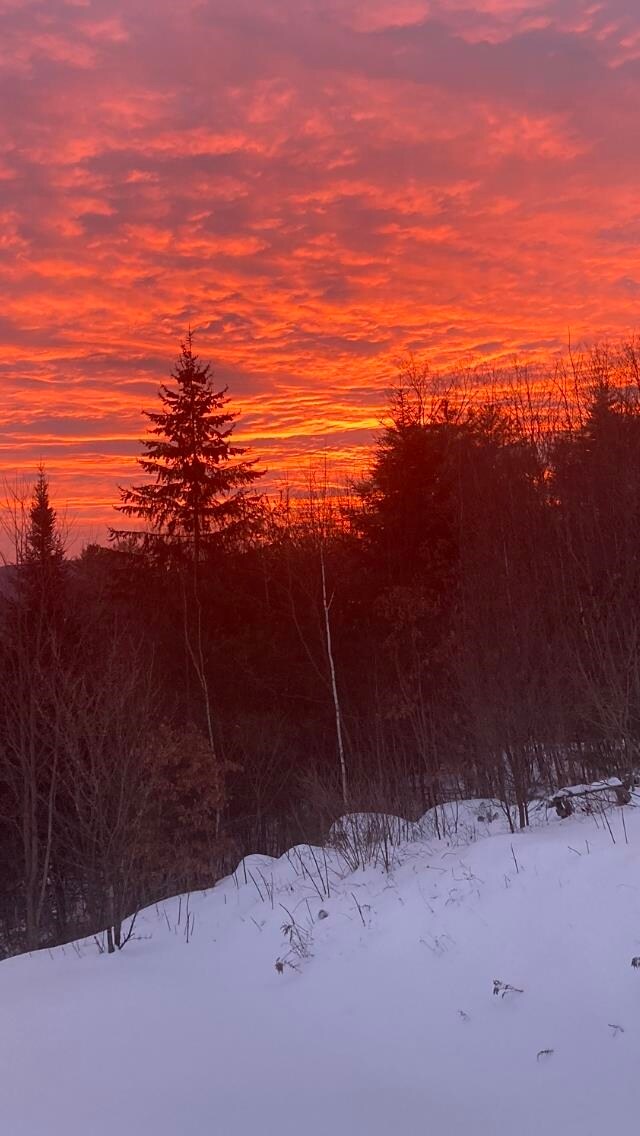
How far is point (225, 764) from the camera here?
2336 centimetres

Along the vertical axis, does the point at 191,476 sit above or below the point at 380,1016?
above

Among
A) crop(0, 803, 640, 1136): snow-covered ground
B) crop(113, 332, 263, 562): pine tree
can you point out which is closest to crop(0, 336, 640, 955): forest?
crop(113, 332, 263, 562): pine tree

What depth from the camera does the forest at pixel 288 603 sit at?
20.9 metres

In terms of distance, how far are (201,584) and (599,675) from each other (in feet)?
59.2

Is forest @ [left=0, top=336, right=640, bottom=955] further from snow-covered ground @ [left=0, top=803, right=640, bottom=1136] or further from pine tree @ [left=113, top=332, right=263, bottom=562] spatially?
snow-covered ground @ [left=0, top=803, right=640, bottom=1136]

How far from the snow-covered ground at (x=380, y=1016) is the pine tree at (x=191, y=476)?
22.4 metres

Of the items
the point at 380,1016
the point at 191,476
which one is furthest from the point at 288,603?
the point at 380,1016

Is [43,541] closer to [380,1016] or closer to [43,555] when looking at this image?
[43,555]

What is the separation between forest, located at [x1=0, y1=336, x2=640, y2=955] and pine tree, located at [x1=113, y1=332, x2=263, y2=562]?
8 cm

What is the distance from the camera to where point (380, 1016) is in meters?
6.54

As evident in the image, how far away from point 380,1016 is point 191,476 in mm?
26005

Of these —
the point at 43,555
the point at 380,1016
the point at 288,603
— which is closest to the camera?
the point at 380,1016

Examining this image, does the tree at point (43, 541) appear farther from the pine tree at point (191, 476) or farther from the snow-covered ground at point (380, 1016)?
the snow-covered ground at point (380, 1016)

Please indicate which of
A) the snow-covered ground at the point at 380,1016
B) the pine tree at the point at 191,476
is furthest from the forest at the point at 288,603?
the snow-covered ground at the point at 380,1016
